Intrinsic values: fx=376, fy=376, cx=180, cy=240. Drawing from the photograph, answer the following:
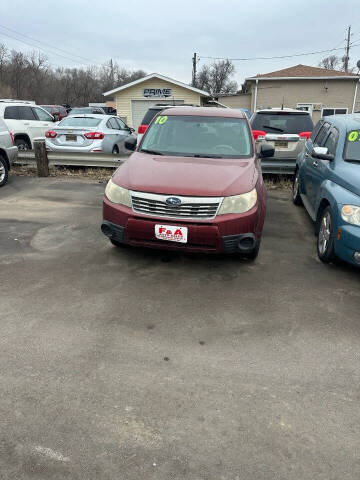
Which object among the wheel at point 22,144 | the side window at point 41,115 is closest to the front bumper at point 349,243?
the wheel at point 22,144

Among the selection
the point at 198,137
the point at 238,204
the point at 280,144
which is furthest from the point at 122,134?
the point at 238,204

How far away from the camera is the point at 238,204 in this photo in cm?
397

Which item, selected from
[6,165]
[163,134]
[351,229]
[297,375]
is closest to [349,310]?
[351,229]

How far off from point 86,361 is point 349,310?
2.48 meters

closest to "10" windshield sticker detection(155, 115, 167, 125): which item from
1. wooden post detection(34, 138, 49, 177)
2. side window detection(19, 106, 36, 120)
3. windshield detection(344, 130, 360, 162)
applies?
windshield detection(344, 130, 360, 162)

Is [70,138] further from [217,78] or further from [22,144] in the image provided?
[217,78]

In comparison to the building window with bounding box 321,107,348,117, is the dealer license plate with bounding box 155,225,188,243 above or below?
below

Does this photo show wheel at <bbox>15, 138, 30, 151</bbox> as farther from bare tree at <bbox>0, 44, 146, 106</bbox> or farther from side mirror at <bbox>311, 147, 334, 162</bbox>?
bare tree at <bbox>0, 44, 146, 106</bbox>

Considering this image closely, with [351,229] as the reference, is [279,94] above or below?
above

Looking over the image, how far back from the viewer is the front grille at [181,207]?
12.8 ft

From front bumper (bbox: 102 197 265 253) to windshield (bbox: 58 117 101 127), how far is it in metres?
6.98

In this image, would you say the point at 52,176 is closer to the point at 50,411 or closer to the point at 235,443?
the point at 50,411

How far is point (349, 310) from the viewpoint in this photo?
362 cm

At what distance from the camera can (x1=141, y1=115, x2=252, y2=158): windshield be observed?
5.06m
